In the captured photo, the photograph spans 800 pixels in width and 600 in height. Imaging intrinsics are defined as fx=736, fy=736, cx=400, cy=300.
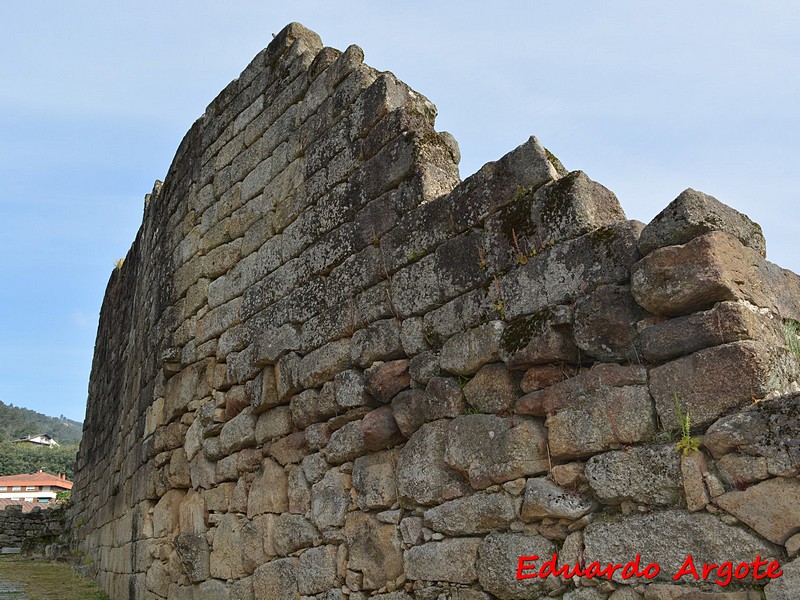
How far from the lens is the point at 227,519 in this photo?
5.20m

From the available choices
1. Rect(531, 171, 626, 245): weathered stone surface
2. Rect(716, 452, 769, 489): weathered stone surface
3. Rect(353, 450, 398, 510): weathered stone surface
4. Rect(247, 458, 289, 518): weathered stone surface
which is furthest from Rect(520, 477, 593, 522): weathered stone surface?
Rect(247, 458, 289, 518): weathered stone surface

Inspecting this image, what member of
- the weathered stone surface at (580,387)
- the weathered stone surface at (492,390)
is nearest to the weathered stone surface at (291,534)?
the weathered stone surface at (492,390)

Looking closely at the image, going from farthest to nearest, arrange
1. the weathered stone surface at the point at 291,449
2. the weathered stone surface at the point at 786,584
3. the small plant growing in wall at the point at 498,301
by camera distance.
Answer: the weathered stone surface at the point at 291,449
the small plant growing in wall at the point at 498,301
the weathered stone surface at the point at 786,584

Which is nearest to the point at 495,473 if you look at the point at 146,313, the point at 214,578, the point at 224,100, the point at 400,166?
the point at 400,166

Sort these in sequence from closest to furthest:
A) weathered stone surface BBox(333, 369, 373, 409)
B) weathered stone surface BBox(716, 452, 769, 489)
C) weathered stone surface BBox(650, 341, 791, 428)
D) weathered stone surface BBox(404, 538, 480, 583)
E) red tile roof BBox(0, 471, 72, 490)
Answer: weathered stone surface BBox(716, 452, 769, 489) < weathered stone surface BBox(650, 341, 791, 428) < weathered stone surface BBox(404, 538, 480, 583) < weathered stone surface BBox(333, 369, 373, 409) < red tile roof BBox(0, 471, 72, 490)

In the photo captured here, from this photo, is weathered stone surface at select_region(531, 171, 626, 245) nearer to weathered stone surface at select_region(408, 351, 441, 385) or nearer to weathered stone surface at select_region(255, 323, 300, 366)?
weathered stone surface at select_region(408, 351, 441, 385)

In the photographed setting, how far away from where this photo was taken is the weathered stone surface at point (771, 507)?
2.43 m

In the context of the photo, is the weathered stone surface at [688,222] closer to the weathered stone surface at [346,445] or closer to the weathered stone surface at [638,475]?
the weathered stone surface at [638,475]

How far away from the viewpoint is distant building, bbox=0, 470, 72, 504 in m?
52.7

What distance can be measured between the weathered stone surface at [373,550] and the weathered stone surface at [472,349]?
0.94 m

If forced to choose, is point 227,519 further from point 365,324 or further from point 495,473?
point 495,473

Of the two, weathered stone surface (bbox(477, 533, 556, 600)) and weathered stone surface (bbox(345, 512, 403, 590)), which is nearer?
weathered stone surface (bbox(477, 533, 556, 600))

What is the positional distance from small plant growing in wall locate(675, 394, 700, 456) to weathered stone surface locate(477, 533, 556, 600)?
721mm

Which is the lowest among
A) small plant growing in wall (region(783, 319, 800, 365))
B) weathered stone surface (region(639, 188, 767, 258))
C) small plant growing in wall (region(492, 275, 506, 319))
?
small plant growing in wall (region(783, 319, 800, 365))
